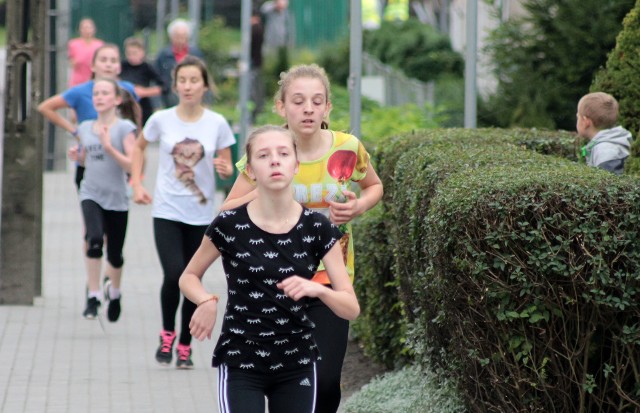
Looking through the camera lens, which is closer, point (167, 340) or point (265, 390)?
point (265, 390)

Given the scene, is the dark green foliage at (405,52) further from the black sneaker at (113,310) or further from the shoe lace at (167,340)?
the shoe lace at (167,340)

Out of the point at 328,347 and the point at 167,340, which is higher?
the point at 328,347

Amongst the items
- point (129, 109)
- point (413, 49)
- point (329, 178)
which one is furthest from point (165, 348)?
point (413, 49)

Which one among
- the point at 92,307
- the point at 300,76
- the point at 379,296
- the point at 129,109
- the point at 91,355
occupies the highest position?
the point at 300,76

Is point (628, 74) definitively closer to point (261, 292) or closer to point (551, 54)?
point (551, 54)

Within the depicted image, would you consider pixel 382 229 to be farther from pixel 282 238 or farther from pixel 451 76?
pixel 451 76

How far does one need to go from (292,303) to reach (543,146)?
376cm

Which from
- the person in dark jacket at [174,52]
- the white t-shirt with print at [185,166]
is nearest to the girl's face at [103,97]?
the white t-shirt with print at [185,166]

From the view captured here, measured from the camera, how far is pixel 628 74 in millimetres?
8242

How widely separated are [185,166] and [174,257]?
1.79 ft

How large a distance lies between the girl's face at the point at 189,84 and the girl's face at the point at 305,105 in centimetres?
246

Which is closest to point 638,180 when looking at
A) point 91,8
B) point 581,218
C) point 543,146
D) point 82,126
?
point 581,218

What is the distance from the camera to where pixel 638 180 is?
520 cm

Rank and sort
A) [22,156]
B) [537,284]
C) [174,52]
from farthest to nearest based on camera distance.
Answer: [174,52]
[22,156]
[537,284]
